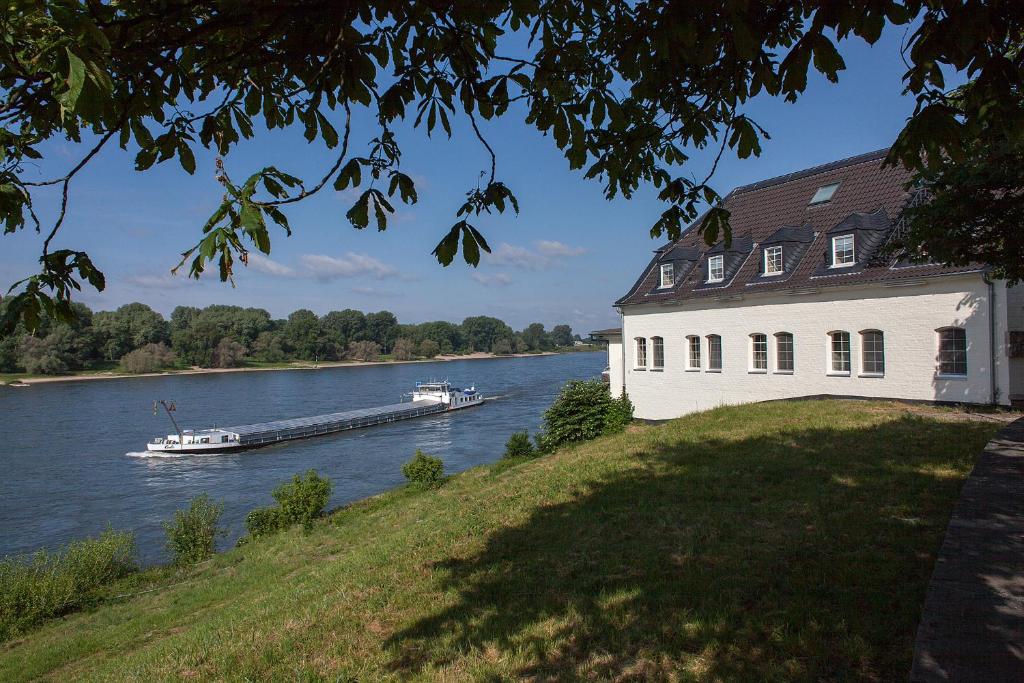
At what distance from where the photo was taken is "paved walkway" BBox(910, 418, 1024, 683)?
2.62 m

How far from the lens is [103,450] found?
36.4 metres

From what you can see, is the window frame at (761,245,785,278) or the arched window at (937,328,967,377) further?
the window frame at (761,245,785,278)

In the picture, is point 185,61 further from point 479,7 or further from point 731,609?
point 731,609

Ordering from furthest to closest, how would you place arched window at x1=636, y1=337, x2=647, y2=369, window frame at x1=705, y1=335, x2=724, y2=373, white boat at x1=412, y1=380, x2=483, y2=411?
1. white boat at x1=412, y1=380, x2=483, y2=411
2. arched window at x1=636, y1=337, x2=647, y2=369
3. window frame at x1=705, y1=335, x2=724, y2=373

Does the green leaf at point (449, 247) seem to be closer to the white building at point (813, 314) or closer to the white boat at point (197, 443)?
the white building at point (813, 314)

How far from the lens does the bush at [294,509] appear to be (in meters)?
15.9

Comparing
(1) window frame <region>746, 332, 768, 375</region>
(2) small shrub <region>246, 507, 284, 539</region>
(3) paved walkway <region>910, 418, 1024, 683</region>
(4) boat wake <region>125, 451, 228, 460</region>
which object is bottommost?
(4) boat wake <region>125, 451, 228, 460</region>

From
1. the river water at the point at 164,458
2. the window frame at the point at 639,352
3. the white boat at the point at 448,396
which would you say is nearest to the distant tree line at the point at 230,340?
the river water at the point at 164,458

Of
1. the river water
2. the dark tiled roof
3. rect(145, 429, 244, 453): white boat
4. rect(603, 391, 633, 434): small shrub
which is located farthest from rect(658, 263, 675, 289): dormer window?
rect(145, 429, 244, 453): white boat

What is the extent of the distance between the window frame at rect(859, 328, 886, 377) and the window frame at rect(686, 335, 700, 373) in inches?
241

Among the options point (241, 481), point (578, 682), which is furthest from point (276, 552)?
point (241, 481)

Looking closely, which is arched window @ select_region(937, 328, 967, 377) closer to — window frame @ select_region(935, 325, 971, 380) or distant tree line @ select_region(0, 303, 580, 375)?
window frame @ select_region(935, 325, 971, 380)

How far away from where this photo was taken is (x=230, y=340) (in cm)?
9912

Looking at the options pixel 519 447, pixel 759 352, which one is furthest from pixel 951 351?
pixel 519 447
